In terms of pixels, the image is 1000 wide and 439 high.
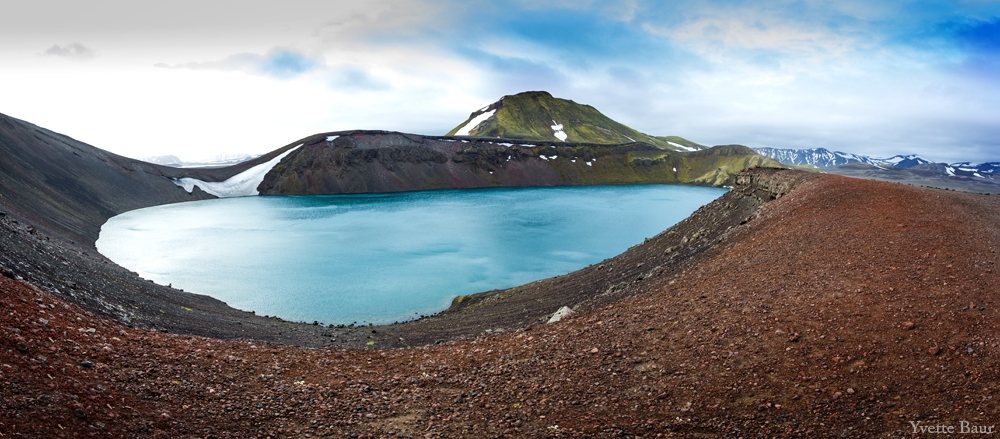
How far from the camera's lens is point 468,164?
5418 inches

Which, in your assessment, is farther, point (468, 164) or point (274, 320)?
point (468, 164)

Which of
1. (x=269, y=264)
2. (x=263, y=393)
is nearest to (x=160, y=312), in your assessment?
(x=263, y=393)

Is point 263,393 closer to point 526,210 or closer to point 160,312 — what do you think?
point 160,312

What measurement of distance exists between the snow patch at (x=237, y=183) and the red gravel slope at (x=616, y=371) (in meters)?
105

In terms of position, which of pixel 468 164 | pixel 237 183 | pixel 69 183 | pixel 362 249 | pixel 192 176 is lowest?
pixel 362 249

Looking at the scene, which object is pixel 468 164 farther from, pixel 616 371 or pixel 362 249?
pixel 616 371

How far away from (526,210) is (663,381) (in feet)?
237

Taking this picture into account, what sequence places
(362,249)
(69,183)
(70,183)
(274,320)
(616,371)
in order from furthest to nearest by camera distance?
(70,183) < (69,183) < (362,249) < (274,320) < (616,371)

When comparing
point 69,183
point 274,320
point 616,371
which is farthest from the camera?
point 69,183

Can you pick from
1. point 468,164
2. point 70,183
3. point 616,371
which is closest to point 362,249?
point 616,371

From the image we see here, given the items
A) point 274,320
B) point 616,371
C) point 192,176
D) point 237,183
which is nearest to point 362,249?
point 274,320

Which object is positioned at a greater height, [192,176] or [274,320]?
[192,176]

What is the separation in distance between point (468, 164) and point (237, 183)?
57004mm

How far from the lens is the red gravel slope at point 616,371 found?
7.40 meters
